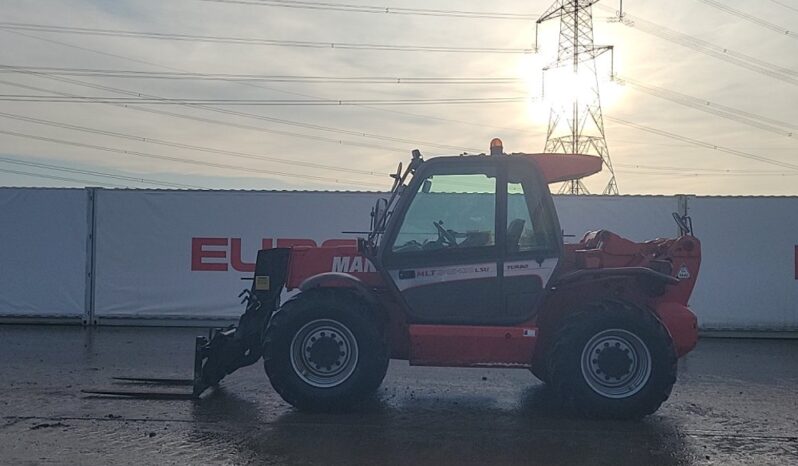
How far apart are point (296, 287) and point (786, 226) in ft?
32.6

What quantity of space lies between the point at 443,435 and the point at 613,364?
1811mm

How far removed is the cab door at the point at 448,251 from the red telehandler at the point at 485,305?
0.03 ft

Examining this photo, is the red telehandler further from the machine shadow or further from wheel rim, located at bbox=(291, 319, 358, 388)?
the machine shadow

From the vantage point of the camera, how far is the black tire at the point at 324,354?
23.0 feet

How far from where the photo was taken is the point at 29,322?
1414 cm

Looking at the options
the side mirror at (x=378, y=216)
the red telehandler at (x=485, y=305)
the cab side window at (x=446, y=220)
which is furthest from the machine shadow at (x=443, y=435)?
the side mirror at (x=378, y=216)

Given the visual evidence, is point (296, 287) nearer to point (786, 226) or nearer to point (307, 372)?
point (307, 372)

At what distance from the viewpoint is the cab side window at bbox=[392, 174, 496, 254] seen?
7176 millimetres

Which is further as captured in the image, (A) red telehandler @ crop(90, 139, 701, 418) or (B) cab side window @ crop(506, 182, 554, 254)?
(B) cab side window @ crop(506, 182, 554, 254)

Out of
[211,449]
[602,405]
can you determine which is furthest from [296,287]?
[602,405]

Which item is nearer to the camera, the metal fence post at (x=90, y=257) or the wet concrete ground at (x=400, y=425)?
the wet concrete ground at (x=400, y=425)

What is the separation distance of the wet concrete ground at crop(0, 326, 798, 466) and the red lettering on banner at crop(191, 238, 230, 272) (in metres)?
4.58

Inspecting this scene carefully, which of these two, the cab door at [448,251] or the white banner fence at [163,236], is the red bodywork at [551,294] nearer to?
the cab door at [448,251]

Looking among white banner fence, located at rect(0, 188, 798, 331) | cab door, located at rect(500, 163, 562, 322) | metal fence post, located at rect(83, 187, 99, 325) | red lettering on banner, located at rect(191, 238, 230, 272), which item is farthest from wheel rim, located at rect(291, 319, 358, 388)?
metal fence post, located at rect(83, 187, 99, 325)
